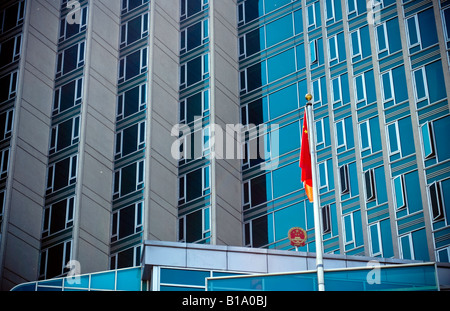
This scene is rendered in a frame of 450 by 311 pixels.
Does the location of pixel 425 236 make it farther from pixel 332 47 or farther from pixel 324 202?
pixel 332 47

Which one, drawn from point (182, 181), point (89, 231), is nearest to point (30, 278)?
point (89, 231)

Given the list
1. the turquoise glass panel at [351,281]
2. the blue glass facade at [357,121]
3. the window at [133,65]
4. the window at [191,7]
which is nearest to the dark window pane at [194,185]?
the blue glass facade at [357,121]

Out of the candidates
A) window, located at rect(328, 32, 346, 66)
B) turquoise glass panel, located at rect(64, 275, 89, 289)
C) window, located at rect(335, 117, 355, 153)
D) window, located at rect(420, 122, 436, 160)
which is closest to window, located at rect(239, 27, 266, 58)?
window, located at rect(328, 32, 346, 66)

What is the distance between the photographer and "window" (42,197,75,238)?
179 ft

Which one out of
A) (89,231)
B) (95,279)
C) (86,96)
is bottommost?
(95,279)

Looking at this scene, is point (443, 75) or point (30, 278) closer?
point (443, 75)

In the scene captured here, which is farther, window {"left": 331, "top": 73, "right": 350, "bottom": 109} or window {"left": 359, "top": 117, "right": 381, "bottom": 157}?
window {"left": 331, "top": 73, "right": 350, "bottom": 109}

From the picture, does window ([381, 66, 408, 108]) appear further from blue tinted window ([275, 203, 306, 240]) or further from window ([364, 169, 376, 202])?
blue tinted window ([275, 203, 306, 240])

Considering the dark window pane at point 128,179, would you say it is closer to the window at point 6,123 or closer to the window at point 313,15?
the window at point 6,123

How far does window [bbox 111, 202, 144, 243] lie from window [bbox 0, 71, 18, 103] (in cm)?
1180

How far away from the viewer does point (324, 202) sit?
50562 mm

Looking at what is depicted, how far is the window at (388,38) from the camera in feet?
167
